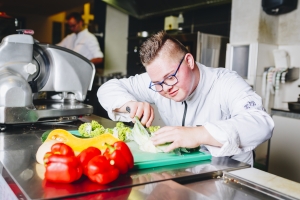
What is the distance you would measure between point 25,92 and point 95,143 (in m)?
0.78

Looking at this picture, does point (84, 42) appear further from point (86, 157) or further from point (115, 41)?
point (86, 157)

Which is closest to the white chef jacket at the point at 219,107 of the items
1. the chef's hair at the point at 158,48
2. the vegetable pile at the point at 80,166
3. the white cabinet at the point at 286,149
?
the chef's hair at the point at 158,48

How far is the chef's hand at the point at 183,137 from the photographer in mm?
1321

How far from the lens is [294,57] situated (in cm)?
381

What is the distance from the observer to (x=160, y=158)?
1329 mm

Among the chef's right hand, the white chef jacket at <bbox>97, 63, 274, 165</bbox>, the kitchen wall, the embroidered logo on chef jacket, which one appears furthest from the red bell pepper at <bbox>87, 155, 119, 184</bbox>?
the kitchen wall

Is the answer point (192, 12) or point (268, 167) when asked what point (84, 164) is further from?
point (192, 12)

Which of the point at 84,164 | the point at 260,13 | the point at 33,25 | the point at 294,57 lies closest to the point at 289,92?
the point at 294,57

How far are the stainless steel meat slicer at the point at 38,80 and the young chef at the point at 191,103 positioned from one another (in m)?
0.20

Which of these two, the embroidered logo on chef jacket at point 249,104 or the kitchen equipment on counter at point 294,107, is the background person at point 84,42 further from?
the embroidered logo on chef jacket at point 249,104

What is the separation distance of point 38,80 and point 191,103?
968mm

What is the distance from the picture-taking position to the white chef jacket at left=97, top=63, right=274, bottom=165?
4.55 feet

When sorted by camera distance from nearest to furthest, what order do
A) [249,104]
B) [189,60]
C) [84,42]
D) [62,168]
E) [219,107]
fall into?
[62,168] → [249,104] → [189,60] → [219,107] → [84,42]

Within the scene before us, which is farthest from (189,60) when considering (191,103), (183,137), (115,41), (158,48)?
(115,41)
